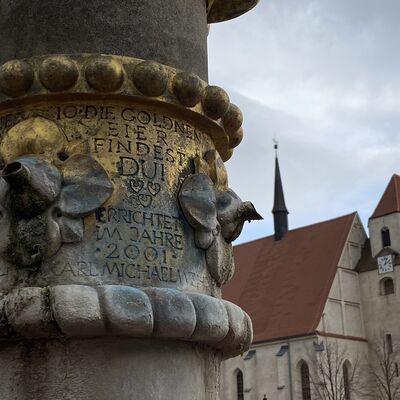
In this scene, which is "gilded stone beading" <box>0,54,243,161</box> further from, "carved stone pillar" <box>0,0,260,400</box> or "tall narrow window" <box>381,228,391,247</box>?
"tall narrow window" <box>381,228,391,247</box>

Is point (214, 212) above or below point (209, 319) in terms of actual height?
above

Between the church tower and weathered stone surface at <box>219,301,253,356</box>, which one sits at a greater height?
the church tower

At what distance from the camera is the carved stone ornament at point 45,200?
2.53 meters

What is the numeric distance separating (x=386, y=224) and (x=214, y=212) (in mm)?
40451

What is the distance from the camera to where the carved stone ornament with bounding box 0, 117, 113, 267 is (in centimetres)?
253

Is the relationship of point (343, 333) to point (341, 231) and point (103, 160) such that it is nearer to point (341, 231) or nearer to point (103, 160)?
point (341, 231)

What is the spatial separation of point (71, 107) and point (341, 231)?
42372 millimetres

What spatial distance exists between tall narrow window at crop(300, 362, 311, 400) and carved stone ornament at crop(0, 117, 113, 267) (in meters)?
37.1

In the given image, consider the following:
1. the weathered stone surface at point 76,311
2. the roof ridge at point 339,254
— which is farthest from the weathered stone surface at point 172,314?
the roof ridge at point 339,254

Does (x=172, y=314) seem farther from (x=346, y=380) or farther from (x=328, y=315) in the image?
(x=328, y=315)

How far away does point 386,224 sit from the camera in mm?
41844

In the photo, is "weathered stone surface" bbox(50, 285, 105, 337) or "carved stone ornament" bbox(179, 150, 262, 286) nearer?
"weathered stone surface" bbox(50, 285, 105, 337)

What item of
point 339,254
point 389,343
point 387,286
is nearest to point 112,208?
point 389,343

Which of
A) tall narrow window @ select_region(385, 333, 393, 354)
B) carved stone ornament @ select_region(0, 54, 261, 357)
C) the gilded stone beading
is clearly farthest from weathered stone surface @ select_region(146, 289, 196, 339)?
tall narrow window @ select_region(385, 333, 393, 354)
